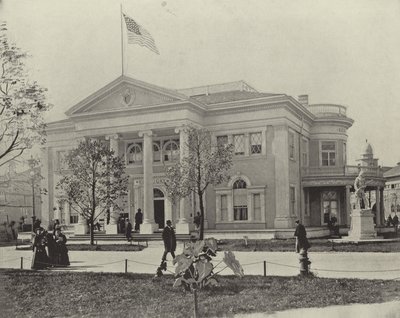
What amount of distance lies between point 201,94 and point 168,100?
7555 millimetres

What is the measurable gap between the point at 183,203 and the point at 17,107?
1600 cm

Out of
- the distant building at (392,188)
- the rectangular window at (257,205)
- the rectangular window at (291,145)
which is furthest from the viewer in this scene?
the distant building at (392,188)

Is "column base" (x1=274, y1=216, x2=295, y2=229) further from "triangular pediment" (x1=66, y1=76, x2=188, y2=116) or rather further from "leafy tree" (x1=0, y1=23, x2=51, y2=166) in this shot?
"leafy tree" (x1=0, y1=23, x2=51, y2=166)

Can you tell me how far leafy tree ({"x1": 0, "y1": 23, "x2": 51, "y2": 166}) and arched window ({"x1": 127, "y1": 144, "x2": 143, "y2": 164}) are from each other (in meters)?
17.7

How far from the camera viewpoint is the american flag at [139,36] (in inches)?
652

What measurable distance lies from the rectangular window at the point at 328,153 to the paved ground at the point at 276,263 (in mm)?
16421

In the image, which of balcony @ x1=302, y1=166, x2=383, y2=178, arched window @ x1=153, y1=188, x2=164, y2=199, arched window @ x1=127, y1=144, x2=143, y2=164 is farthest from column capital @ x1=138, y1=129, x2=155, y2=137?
balcony @ x1=302, y1=166, x2=383, y2=178

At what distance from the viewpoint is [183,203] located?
3050 centimetres

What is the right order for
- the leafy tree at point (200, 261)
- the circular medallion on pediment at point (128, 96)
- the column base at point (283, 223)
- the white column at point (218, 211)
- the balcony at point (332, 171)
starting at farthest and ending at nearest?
1. the balcony at point (332, 171)
2. the white column at point (218, 211)
3. the circular medallion on pediment at point (128, 96)
4. the column base at point (283, 223)
5. the leafy tree at point (200, 261)

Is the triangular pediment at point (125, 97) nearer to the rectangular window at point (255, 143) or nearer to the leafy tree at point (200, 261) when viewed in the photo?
the rectangular window at point (255, 143)

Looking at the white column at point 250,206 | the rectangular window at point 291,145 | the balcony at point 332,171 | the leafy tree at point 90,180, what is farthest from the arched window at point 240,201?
the leafy tree at point 90,180

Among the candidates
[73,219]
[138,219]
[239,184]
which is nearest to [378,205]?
[239,184]

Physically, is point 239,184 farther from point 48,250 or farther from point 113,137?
point 48,250

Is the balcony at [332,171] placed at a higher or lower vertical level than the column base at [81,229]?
higher
